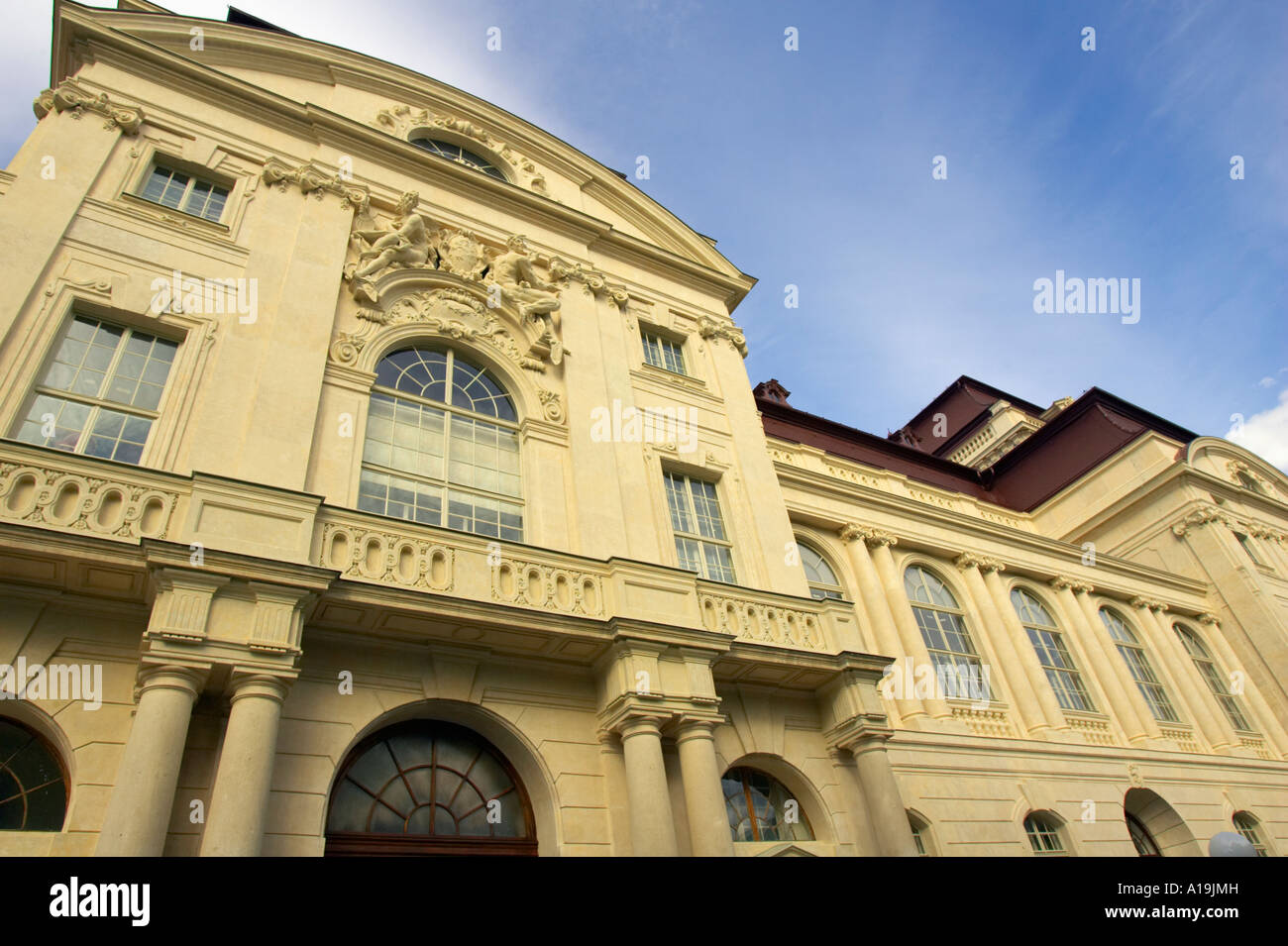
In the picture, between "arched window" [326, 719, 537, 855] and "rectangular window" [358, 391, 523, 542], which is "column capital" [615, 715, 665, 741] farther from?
"rectangular window" [358, 391, 523, 542]

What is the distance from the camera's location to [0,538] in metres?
6.69

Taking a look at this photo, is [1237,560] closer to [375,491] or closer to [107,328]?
[375,491]

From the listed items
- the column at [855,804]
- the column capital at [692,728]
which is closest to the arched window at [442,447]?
the column capital at [692,728]

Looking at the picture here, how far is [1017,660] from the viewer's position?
18016 mm

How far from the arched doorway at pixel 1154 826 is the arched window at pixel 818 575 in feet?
26.2

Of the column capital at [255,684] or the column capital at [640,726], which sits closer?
the column capital at [255,684]

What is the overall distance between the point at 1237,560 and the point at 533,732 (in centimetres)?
2485

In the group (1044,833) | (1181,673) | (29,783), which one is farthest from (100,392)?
(1181,673)

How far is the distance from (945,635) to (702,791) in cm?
1104

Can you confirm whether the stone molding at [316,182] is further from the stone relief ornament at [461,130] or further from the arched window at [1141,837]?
the arched window at [1141,837]

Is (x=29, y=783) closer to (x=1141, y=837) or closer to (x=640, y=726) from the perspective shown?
(x=640, y=726)

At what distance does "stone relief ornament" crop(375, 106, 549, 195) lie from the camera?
49.5ft

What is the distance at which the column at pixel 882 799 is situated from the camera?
9.99 m
